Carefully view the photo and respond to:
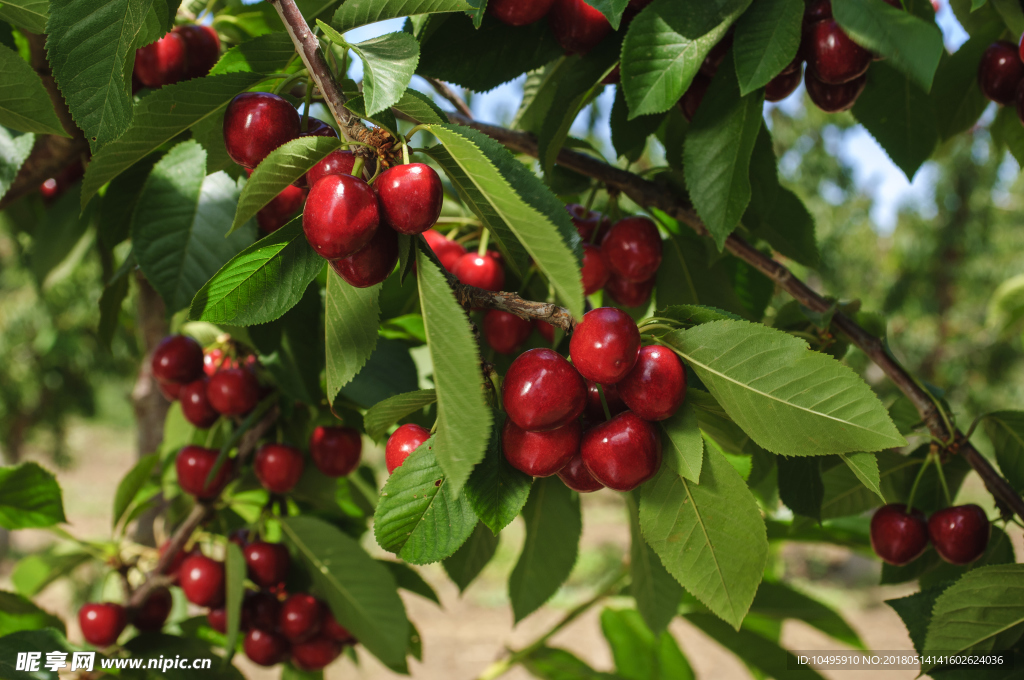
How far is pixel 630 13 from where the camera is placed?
67 centimetres

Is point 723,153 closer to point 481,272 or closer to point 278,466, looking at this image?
point 481,272

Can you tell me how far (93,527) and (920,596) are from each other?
7.64m

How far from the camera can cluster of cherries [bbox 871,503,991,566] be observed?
2.30 ft

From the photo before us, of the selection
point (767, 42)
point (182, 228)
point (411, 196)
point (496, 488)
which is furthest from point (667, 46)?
point (182, 228)

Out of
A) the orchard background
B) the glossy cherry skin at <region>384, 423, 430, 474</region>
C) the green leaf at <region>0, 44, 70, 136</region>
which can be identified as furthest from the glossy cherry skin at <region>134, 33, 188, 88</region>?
the glossy cherry skin at <region>384, 423, 430, 474</region>

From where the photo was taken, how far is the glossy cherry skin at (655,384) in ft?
1.48

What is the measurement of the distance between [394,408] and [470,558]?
0.42 metres

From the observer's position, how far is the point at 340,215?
41 centimetres

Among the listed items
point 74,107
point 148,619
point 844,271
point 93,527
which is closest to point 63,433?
point 93,527

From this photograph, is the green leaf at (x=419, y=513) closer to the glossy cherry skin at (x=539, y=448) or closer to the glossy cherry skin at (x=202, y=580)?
the glossy cherry skin at (x=539, y=448)

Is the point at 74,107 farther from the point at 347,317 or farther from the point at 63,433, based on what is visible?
the point at 63,433

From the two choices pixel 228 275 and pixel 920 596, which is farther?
pixel 920 596

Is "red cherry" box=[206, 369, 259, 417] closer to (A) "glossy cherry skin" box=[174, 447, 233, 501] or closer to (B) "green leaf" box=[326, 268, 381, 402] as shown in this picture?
(A) "glossy cherry skin" box=[174, 447, 233, 501]

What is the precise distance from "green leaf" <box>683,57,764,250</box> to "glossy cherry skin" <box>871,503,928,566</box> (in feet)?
1.28
